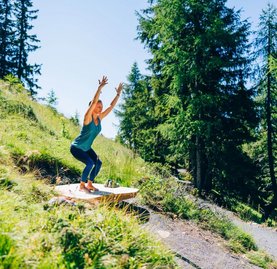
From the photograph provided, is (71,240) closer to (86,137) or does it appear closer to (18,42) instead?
(86,137)

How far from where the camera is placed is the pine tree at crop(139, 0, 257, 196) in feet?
48.1

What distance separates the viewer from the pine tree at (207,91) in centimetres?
1465

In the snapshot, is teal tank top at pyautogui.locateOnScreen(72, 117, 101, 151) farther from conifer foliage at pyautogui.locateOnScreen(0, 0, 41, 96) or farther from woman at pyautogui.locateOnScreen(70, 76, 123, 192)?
conifer foliage at pyautogui.locateOnScreen(0, 0, 41, 96)

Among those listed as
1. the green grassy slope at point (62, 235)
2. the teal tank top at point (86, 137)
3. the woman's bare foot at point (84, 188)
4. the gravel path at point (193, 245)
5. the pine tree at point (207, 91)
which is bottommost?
the gravel path at point (193, 245)

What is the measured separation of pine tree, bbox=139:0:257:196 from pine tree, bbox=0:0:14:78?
19.6 meters

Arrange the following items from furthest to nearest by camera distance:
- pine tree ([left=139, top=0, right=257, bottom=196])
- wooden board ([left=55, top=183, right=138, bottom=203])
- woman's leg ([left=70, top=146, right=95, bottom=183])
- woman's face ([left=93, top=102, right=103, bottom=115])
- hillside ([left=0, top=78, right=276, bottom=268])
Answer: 1. pine tree ([left=139, top=0, right=257, bottom=196])
2. woman's face ([left=93, top=102, right=103, bottom=115])
3. woman's leg ([left=70, top=146, right=95, bottom=183])
4. wooden board ([left=55, top=183, right=138, bottom=203])
5. hillside ([left=0, top=78, right=276, bottom=268])

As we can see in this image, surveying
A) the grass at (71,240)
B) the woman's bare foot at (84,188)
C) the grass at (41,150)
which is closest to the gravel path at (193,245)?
the grass at (71,240)

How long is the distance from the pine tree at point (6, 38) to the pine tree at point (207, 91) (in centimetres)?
1957

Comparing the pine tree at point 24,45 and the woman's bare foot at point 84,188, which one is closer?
the woman's bare foot at point 84,188

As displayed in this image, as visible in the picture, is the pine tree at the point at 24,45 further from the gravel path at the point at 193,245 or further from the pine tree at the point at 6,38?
the gravel path at the point at 193,245

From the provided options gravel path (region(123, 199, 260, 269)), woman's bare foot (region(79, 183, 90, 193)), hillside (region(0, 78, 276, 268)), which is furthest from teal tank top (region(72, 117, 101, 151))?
gravel path (region(123, 199, 260, 269))

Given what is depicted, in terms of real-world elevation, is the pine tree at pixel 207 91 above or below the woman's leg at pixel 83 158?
above

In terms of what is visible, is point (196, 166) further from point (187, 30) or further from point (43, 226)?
point (43, 226)

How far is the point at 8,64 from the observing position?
103 feet
